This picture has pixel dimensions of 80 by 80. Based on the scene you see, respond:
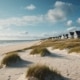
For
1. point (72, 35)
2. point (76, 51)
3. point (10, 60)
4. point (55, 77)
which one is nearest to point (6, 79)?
point (55, 77)

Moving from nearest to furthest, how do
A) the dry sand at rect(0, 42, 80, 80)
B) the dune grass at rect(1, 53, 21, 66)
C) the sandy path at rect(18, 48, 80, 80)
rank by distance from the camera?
the dry sand at rect(0, 42, 80, 80), the sandy path at rect(18, 48, 80, 80), the dune grass at rect(1, 53, 21, 66)

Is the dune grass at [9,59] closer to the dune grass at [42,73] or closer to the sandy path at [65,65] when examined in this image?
the sandy path at [65,65]

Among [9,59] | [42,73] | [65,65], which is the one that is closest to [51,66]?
[65,65]

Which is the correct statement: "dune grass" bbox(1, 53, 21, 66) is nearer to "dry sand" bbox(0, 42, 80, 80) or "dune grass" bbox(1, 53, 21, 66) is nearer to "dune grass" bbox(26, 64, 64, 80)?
"dry sand" bbox(0, 42, 80, 80)

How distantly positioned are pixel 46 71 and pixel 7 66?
4.64m

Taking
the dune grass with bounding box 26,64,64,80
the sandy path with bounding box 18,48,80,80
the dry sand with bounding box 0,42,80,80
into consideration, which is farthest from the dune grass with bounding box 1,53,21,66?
the dune grass with bounding box 26,64,64,80

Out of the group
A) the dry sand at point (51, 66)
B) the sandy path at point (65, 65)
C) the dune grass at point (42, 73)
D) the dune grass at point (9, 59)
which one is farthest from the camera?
the dune grass at point (9, 59)

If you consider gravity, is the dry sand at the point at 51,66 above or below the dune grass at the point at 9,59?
below

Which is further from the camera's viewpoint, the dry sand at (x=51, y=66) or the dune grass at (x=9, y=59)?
the dune grass at (x=9, y=59)

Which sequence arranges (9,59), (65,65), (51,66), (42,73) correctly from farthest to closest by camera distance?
(9,59) → (65,65) → (51,66) → (42,73)

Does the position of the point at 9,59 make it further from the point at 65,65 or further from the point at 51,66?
the point at 65,65

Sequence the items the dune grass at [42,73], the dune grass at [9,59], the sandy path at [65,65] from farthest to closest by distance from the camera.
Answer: the dune grass at [9,59] → the sandy path at [65,65] → the dune grass at [42,73]

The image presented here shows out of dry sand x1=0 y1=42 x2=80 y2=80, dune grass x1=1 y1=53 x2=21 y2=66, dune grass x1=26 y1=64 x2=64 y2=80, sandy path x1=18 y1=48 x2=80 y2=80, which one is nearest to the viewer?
dune grass x1=26 y1=64 x2=64 y2=80

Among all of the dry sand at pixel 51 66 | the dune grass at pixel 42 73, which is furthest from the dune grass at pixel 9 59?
the dune grass at pixel 42 73
